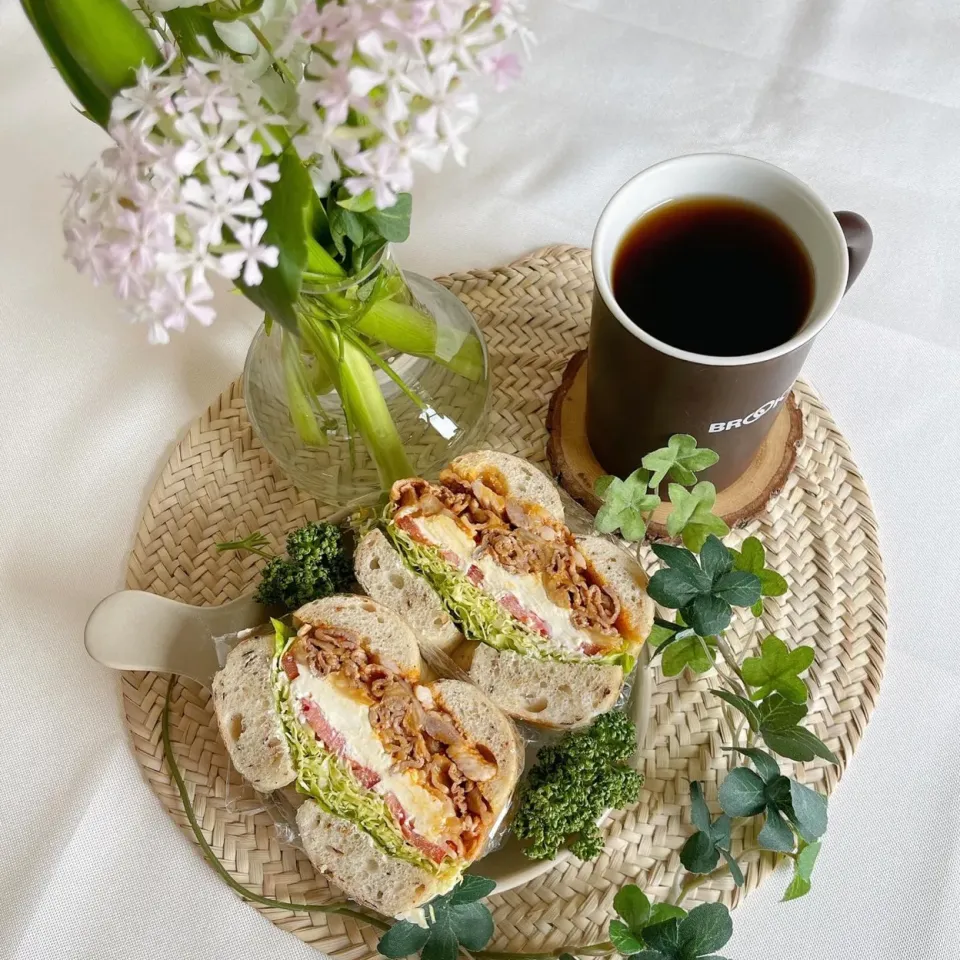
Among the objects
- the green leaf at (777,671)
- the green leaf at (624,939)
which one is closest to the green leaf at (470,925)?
the green leaf at (624,939)

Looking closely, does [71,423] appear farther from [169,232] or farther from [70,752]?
[169,232]

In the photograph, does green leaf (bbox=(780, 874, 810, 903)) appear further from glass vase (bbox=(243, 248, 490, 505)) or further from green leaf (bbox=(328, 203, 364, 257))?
green leaf (bbox=(328, 203, 364, 257))

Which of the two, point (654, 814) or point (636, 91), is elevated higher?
point (636, 91)

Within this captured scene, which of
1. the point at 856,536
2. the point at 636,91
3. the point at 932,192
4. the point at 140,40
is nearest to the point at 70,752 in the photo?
the point at 140,40

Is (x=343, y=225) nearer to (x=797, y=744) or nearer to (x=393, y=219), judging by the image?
(x=393, y=219)

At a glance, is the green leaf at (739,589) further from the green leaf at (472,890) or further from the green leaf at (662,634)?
the green leaf at (472,890)

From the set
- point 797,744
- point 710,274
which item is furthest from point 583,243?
point 797,744
